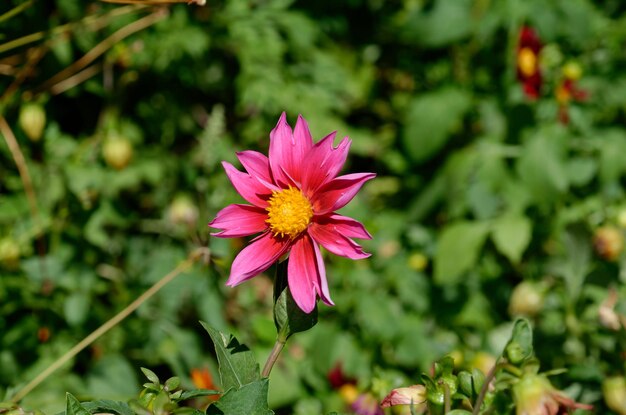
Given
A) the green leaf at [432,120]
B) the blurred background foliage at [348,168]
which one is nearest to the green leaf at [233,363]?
the blurred background foliage at [348,168]

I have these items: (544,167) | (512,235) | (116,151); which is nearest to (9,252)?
(116,151)

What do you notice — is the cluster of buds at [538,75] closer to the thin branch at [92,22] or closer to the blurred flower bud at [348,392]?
the blurred flower bud at [348,392]

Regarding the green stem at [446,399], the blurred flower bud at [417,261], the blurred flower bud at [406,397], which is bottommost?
the blurred flower bud at [417,261]

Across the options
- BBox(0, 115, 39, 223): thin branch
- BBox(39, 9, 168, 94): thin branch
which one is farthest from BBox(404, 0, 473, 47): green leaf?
BBox(0, 115, 39, 223): thin branch

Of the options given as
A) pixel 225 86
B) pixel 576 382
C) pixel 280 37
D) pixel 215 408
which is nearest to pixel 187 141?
pixel 225 86

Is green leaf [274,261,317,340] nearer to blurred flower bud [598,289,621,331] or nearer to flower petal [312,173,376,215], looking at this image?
flower petal [312,173,376,215]

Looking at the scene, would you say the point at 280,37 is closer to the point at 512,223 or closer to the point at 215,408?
the point at 512,223

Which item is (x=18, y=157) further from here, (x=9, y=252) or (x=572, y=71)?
(x=572, y=71)
